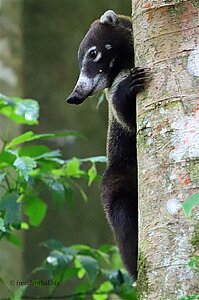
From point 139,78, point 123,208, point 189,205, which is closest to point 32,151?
point 123,208

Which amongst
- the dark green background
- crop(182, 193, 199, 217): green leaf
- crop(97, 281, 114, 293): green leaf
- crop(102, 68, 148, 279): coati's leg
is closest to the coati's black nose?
crop(102, 68, 148, 279): coati's leg

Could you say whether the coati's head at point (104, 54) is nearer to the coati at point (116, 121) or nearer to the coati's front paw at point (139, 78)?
the coati at point (116, 121)

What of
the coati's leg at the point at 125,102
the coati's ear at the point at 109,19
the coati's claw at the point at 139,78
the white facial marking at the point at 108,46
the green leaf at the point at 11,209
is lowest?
the green leaf at the point at 11,209

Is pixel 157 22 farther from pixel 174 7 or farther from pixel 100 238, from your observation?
pixel 100 238

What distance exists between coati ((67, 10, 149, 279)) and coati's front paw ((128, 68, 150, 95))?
0.65 meters

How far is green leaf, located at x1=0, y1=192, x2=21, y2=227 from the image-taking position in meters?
3.21

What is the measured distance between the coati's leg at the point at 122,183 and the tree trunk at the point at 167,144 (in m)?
0.75

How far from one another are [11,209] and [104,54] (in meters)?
0.82

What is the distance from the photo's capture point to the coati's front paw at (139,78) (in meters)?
2.36

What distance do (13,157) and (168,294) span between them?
4.11 ft

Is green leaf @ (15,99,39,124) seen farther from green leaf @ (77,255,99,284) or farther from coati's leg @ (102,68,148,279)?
green leaf @ (77,255,99,284)

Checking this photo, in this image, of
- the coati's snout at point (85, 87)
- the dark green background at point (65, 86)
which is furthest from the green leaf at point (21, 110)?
the dark green background at point (65, 86)

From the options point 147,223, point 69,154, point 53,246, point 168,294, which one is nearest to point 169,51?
point 147,223

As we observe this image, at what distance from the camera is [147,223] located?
219cm
